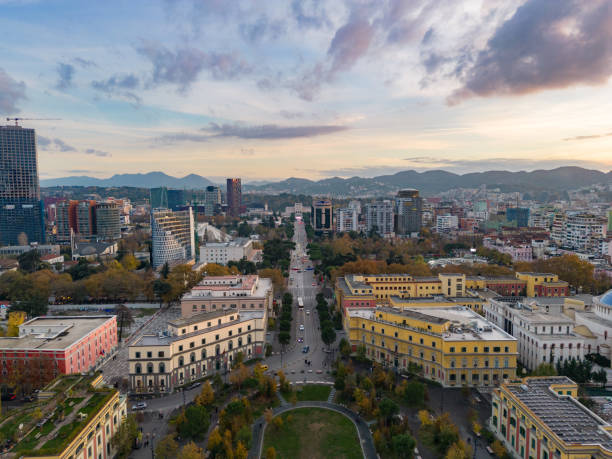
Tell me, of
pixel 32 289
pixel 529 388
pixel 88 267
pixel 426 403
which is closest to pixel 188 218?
pixel 88 267

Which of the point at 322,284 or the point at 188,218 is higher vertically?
the point at 188,218

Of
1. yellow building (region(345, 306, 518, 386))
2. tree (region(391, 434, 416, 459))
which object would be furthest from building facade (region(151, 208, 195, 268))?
tree (region(391, 434, 416, 459))

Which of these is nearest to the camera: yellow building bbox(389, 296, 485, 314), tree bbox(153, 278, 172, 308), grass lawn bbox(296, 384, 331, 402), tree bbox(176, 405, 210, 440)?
tree bbox(176, 405, 210, 440)

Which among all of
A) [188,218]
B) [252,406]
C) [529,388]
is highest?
[188,218]

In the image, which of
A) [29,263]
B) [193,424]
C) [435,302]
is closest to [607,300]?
[435,302]

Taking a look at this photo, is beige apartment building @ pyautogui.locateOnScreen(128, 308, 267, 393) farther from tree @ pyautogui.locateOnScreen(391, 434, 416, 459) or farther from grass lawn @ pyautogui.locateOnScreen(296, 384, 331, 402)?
tree @ pyautogui.locateOnScreen(391, 434, 416, 459)

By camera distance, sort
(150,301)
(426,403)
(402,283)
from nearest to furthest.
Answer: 1. (426,403)
2. (402,283)
3. (150,301)

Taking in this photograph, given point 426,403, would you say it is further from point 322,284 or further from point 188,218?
point 188,218

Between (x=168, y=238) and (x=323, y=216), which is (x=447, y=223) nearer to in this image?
(x=323, y=216)
